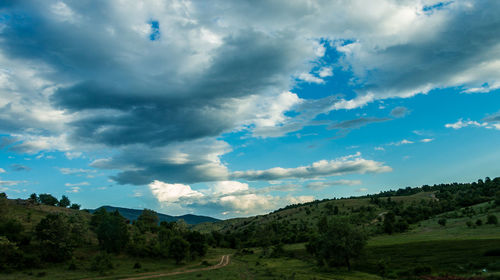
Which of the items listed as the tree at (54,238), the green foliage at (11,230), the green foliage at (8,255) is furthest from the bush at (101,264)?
the green foliage at (11,230)

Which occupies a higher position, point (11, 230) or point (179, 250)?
point (11, 230)

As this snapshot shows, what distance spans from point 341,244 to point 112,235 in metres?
91.4

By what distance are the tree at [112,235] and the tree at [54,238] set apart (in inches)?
700

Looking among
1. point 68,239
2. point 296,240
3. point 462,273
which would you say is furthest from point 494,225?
point 68,239

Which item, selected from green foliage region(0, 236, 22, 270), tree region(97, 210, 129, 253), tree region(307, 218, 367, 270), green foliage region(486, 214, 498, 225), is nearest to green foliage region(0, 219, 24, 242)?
green foliage region(0, 236, 22, 270)

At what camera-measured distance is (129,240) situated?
12306 cm

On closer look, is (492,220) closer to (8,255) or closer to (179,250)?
(179,250)

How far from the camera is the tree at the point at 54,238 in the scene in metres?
94.9

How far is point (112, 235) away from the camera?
11794cm

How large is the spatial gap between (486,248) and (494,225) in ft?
186

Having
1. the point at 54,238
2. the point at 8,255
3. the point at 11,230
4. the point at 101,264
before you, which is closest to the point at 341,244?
the point at 101,264

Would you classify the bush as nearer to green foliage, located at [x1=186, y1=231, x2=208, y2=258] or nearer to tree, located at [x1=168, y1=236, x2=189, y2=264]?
tree, located at [x1=168, y1=236, x2=189, y2=264]

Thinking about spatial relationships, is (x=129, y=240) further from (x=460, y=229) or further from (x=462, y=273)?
(x=460, y=229)

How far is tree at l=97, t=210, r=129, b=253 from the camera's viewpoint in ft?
387
